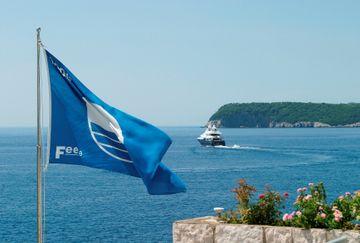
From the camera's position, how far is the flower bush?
956 cm

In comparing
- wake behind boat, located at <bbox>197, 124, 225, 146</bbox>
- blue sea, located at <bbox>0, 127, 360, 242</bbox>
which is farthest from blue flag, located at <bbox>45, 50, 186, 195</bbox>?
wake behind boat, located at <bbox>197, 124, 225, 146</bbox>

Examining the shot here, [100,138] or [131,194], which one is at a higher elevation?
[100,138]

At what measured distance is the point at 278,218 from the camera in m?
10.4

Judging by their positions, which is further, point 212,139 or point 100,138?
point 212,139

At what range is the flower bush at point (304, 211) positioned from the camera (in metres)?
9.56

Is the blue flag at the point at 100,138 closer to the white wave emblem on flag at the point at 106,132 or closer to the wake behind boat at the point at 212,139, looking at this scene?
the white wave emblem on flag at the point at 106,132

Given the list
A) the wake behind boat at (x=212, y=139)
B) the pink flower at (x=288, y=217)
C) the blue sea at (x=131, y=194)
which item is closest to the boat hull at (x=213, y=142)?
the wake behind boat at (x=212, y=139)

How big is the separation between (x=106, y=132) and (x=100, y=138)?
10 centimetres

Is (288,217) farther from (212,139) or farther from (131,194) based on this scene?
(212,139)

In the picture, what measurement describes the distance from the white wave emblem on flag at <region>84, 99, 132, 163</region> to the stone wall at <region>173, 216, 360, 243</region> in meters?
2.24

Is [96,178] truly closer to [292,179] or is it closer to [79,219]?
[292,179]

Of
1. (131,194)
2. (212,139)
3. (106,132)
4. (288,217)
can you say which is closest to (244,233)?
(288,217)

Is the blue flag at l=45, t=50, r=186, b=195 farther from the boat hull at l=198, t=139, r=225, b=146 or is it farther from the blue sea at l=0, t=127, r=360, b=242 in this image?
the boat hull at l=198, t=139, r=225, b=146

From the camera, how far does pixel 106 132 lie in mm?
8664
